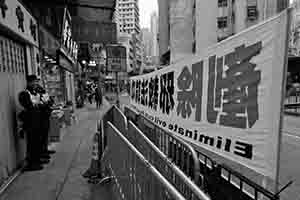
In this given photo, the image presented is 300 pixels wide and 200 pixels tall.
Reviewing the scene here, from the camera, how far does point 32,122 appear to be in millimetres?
4176

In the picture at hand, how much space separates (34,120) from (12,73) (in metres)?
1.11

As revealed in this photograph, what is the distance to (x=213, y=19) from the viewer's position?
2311 centimetres

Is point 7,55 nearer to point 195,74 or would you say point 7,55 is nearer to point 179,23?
point 195,74

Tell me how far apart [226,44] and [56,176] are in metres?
3.99

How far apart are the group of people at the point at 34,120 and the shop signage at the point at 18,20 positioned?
1067 mm

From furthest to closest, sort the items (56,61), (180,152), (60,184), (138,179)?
1. (56,61)
2. (60,184)
3. (180,152)
4. (138,179)

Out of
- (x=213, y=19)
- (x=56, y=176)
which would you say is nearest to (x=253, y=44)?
(x=56, y=176)

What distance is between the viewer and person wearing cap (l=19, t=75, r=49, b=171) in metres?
4.05

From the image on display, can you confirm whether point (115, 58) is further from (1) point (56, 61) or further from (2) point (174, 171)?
(2) point (174, 171)

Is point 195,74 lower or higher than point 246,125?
higher

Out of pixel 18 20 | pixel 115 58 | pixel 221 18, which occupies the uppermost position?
pixel 221 18

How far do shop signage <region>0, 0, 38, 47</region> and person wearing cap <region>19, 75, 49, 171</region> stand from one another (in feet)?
3.59

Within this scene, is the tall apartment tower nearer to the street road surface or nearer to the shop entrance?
the street road surface

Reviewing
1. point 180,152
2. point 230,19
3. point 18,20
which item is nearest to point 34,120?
point 18,20
